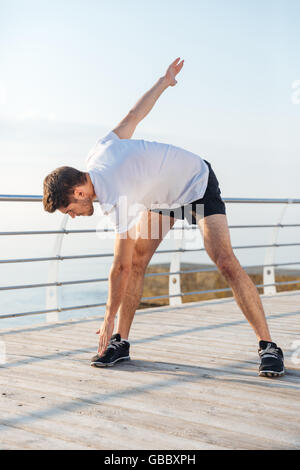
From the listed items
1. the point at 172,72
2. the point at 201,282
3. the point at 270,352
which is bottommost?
the point at 201,282

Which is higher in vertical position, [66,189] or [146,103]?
[146,103]

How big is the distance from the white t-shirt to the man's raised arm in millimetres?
118

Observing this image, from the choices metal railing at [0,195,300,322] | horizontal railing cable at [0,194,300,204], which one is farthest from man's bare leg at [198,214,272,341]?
horizontal railing cable at [0,194,300,204]

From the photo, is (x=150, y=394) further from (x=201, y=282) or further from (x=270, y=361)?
(x=201, y=282)

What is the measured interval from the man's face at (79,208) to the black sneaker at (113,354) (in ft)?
2.46

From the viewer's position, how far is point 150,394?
2330mm

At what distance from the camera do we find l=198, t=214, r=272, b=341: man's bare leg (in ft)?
8.64

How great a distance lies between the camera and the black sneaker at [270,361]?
8.50ft

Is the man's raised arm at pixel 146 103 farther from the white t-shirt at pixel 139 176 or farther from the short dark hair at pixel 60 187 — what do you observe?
the short dark hair at pixel 60 187

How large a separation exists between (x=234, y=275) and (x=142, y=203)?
53 cm

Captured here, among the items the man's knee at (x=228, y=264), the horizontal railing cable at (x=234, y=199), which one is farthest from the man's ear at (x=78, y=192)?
the horizontal railing cable at (x=234, y=199)

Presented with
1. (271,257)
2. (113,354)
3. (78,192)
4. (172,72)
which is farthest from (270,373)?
(271,257)

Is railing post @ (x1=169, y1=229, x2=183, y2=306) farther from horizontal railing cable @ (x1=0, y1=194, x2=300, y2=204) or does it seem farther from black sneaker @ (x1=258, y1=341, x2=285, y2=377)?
black sneaker @ (x1=258, y1=341, x2=285, y2=377)

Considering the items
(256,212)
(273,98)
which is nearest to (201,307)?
(256,212)
